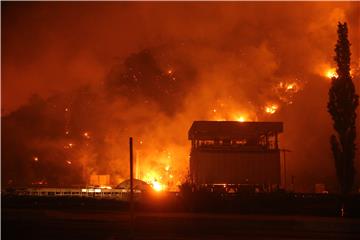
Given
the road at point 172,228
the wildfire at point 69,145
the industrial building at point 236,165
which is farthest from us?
the wildfire at point 69,145

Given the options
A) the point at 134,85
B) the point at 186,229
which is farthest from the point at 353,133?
the point at 134,85

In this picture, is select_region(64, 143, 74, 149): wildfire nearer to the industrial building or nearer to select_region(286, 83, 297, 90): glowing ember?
select_region(286, 83, 297, 90): glowing ember

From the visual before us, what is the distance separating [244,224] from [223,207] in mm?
9670

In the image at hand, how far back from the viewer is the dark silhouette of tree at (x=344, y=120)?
4709 cm

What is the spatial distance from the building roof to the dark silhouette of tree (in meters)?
7.53

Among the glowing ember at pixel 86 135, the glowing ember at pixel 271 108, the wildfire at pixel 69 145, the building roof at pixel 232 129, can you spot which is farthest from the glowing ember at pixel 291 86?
the wildfire at pixel 69 145

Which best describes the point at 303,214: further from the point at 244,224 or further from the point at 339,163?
the point at 339,163

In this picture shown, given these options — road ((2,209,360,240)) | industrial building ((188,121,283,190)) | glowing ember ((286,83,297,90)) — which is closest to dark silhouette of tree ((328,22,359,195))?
industrial building ((188,121,283,190))

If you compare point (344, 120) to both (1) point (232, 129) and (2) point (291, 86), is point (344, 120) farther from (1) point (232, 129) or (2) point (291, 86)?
(2) point (291, 86)

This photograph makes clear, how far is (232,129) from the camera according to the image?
54.5 metres

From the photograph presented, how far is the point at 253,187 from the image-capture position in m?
52.5

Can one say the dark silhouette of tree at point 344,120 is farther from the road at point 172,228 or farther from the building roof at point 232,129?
the road at point 172,228

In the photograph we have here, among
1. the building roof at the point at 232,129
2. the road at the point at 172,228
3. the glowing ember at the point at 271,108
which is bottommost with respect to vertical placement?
the road at the point at 172,228

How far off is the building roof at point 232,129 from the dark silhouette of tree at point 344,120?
7.53 metres
